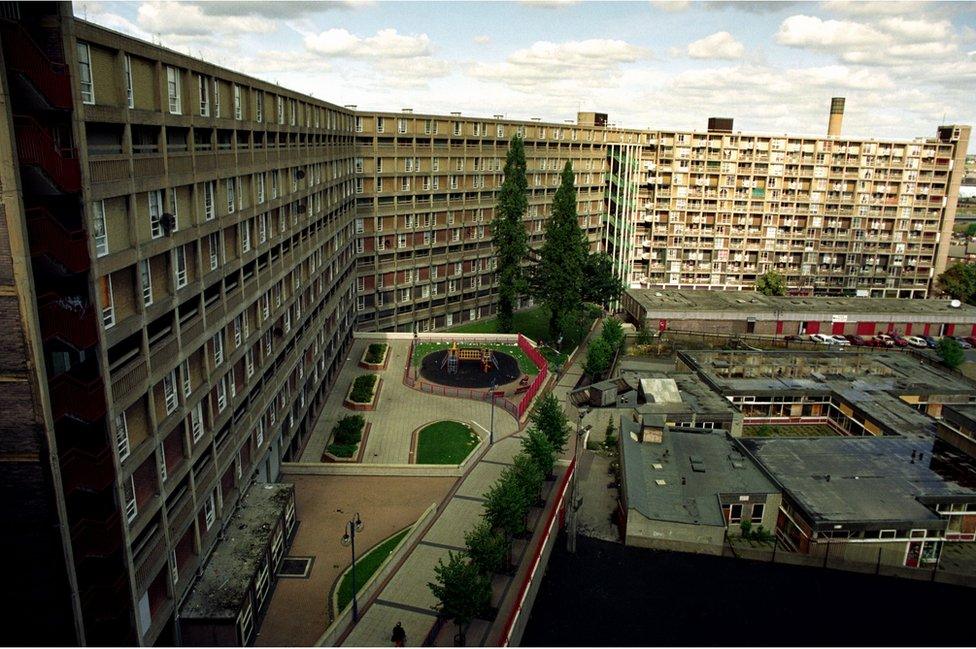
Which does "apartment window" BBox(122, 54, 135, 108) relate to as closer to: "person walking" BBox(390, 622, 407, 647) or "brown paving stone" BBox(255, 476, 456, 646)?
"brown paving stone" BBox(255, 476, 456, 646)

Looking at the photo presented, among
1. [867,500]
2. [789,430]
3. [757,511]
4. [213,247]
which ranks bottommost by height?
[789,430]

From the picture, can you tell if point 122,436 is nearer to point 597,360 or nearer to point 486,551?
point 486,551

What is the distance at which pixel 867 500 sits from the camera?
37.4 metres

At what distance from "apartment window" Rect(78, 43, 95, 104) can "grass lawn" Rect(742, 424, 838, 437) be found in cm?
5086

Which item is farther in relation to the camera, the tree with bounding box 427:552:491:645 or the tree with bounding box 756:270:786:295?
the tree with bounding box 756:270:786:295

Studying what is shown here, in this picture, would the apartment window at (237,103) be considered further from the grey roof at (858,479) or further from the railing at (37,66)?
the grey roof at (858,479)

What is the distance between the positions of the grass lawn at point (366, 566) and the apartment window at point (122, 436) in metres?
12.3

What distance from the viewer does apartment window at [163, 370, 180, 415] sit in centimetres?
2552

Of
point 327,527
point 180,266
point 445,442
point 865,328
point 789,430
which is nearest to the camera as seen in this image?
point 180,266


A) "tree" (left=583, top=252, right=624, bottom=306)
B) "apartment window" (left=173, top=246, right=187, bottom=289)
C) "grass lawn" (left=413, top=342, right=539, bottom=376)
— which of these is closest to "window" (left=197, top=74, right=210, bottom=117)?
"apartment window" (left=173, top=246, right=187, bottom=289)

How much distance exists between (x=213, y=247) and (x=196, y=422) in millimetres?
8026

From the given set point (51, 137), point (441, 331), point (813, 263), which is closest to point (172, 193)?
point (51, 137)

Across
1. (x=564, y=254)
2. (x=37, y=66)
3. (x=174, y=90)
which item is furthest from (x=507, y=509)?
(x=564, y=254)

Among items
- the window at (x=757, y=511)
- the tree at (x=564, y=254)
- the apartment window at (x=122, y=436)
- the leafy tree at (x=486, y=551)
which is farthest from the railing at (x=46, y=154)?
the tree at (x=564, y=254)
